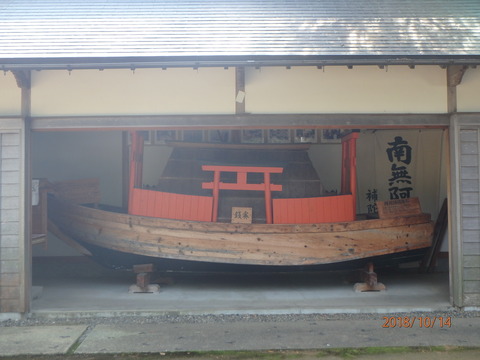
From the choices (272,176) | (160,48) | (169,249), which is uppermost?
(160,48)

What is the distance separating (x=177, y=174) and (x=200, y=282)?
193 centimetres

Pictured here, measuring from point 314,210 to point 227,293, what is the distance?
6.32ft

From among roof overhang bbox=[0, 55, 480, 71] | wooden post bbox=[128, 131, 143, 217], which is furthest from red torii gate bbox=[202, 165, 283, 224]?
roof overhang bbox=[0, 55, 480, 71]

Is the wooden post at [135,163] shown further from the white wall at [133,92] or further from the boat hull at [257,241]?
the white wall at [133,92]

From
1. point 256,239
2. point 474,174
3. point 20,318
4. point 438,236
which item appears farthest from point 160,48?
point 438,236

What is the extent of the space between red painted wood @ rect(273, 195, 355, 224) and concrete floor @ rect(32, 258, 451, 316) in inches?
45.4

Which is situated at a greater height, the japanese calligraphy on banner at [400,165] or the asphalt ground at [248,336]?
the japanese calligraphy on banner at [400,165]

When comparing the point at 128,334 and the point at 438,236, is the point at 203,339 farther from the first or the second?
the point at 438,236

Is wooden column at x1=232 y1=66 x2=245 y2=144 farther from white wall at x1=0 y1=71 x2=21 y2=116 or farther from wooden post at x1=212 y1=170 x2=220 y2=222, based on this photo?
white wall at x1=0 y1=71 x2=21 y2=116

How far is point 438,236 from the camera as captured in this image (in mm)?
9352

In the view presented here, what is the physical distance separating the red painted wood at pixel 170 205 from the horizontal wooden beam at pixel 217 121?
174 centimetres

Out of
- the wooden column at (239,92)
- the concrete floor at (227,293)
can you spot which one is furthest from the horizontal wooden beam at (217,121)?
the concrete floor at (227,293)

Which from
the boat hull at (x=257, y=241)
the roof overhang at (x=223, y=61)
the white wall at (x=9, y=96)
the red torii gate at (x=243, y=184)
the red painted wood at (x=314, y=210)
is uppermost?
the roof overhang at (x=223, y=61)
